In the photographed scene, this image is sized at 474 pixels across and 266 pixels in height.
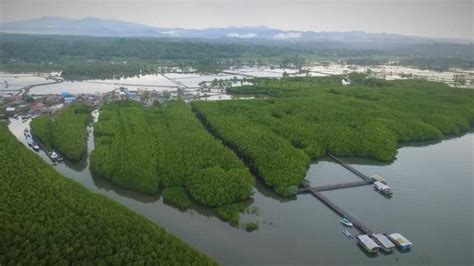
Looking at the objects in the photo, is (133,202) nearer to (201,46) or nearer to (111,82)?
(111,82)

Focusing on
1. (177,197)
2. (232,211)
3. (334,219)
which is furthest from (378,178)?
(177,197)

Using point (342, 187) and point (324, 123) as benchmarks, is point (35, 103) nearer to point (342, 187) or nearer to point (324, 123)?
point (324, 123)

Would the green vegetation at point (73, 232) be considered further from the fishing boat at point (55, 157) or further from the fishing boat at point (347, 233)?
the fishing boat at point (347, 233)

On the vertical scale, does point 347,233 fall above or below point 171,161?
below

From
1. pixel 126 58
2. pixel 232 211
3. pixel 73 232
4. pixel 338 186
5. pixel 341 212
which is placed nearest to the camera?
pixel 73 232

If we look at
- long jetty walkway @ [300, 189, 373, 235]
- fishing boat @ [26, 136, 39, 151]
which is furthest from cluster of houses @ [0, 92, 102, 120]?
long jetty walkway @ [300, 189, 373, 235]

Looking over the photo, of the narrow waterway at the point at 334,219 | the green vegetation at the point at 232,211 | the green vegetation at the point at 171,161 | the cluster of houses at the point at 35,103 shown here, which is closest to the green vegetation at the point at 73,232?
the narrow waterway at the point at 334,219

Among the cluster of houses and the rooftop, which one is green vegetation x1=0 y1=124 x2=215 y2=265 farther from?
the cluster of houses
